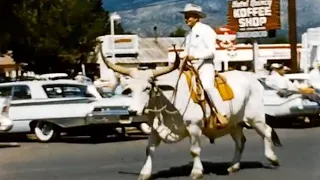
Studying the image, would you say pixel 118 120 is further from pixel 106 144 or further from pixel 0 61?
pixel 0 61

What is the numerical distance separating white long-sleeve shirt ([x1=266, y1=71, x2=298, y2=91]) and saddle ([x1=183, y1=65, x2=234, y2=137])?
1202cm

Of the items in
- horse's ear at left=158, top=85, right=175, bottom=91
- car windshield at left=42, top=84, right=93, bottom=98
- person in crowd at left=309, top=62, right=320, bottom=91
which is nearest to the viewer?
horse's ear at left=158, top=85, right=175, bottom=91

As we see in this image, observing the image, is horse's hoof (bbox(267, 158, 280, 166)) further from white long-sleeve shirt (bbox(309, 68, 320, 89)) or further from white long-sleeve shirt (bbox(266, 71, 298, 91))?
white long-sleeve shirt (bbox(309, 68, 320, 89))

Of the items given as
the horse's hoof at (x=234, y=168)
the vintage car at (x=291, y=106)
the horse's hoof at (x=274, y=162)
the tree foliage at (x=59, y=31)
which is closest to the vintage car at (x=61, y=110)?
the vintage car at (x=291, y=106)

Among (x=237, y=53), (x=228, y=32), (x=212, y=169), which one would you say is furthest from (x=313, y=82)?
(x=237, y=53)

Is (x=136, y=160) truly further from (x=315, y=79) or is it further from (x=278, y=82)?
(x=315, y=79)

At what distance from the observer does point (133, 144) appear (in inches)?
816

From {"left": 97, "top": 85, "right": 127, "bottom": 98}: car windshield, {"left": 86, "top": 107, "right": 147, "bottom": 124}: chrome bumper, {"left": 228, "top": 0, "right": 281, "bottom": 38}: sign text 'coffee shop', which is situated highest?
{"left": 228, "top": 0, "right": 281, "bottom": 38}: sign text 'coffee shop'

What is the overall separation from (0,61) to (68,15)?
23316mm

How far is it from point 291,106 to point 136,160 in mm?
9492

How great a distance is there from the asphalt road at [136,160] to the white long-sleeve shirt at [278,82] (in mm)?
3229

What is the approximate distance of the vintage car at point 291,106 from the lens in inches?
981

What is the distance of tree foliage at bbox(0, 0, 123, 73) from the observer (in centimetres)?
5547

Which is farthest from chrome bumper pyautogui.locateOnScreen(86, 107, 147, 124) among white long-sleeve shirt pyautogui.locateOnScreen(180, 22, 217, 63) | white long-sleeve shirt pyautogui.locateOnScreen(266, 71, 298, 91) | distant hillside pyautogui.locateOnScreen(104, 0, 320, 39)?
distant hillside pyautogui.locateOnScreen(104, 0, 320, 39)
